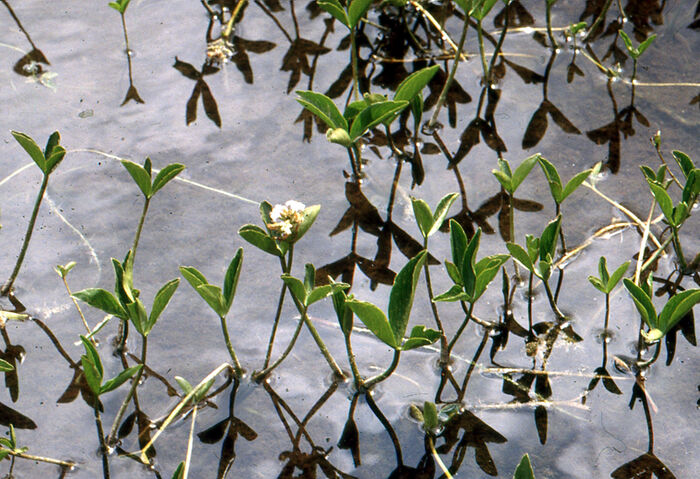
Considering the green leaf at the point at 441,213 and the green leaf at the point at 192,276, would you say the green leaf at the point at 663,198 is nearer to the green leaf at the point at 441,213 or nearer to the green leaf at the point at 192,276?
the green leaf at the point at 441,213

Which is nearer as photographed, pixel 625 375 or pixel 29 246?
pixel 625 375

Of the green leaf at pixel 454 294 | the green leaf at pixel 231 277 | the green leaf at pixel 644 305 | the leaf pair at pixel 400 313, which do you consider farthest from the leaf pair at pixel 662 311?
the green leaf at pixel 231 277

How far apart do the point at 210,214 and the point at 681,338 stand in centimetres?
126

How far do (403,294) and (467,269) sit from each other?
0.18m

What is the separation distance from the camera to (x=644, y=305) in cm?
172

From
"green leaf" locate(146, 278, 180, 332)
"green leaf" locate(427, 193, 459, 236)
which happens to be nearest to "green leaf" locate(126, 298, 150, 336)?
"green leaf" locate(146, 278, 180, 332)

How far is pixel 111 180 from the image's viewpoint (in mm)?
2275

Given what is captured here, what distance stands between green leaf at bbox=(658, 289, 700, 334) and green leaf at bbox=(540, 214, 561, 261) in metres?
0.27

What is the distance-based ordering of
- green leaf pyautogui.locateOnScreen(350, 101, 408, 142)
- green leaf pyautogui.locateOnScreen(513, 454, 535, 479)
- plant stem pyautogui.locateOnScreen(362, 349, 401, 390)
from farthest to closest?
1. green leaf pyautogui.locateOnScreen(350, 101, 408, 142)
2. plant stem pyautogui.locateOnScreen(362, 349, 401, 390)
3. green leaf pyautogui.locateOnScreen(513, 454, 535, 479)

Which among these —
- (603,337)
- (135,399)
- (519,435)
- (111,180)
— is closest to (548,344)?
(603,337)

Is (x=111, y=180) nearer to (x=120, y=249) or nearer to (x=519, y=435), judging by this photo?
(x=120, y=249)

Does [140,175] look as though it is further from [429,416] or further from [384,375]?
[429,416]

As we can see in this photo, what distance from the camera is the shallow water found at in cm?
169

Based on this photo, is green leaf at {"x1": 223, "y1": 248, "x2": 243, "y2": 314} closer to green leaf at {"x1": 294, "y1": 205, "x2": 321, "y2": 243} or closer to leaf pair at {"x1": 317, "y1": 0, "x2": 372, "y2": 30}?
green leaf at {"x1": 294, "y1": 205, "x2": 321, "y2": 243}
